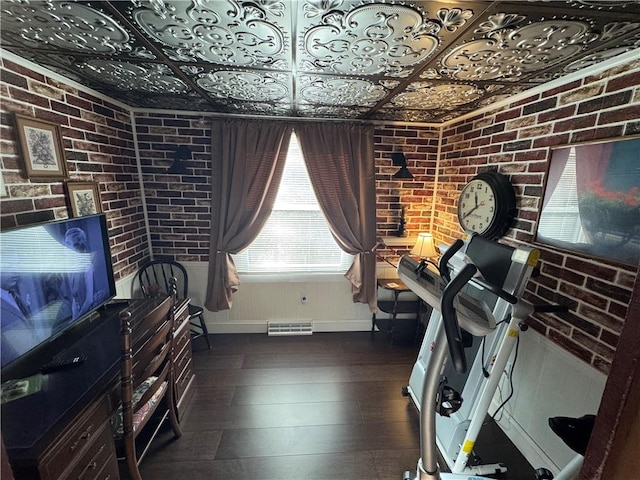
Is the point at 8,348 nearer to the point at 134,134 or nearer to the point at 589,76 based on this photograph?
the point at 134,134

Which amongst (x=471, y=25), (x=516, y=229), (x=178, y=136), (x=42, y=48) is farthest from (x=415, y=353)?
(x=42, y=48)

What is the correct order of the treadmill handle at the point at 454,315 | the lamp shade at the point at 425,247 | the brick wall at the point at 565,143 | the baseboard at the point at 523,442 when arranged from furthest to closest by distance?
the lamp shade at the point at 425,247 < the baseboard at the point at 523,442 < the brick wall at the point at 565,143 < the treadmill handle at the point at 454,315

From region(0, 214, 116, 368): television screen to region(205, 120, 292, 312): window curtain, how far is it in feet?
3.27

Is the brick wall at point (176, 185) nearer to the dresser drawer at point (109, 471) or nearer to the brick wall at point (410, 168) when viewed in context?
the brick wall at point (410, 168)

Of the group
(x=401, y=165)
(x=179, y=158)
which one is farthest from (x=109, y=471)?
(x=401, y=165)

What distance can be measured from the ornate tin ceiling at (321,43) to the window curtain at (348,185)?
26.5 inches

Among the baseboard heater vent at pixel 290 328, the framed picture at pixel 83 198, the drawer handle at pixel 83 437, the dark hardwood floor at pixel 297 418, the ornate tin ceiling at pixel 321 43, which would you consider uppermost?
the ornate tin ceiling at pixel 321 43

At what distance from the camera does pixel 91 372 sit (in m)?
1.23

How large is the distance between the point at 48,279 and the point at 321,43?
5.79 feet

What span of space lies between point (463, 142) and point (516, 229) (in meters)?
1.02

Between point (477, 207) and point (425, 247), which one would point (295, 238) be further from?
point (477, 207)

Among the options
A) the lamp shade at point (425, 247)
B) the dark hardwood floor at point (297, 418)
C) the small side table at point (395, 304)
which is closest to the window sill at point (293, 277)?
the small side table at point (395, 304)

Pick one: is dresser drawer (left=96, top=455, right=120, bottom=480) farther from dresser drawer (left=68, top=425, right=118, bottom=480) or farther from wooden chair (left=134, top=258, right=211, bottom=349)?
wooden chair (left=134, top=258, right=211, bottom=349)

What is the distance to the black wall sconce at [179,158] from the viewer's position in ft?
8.17
